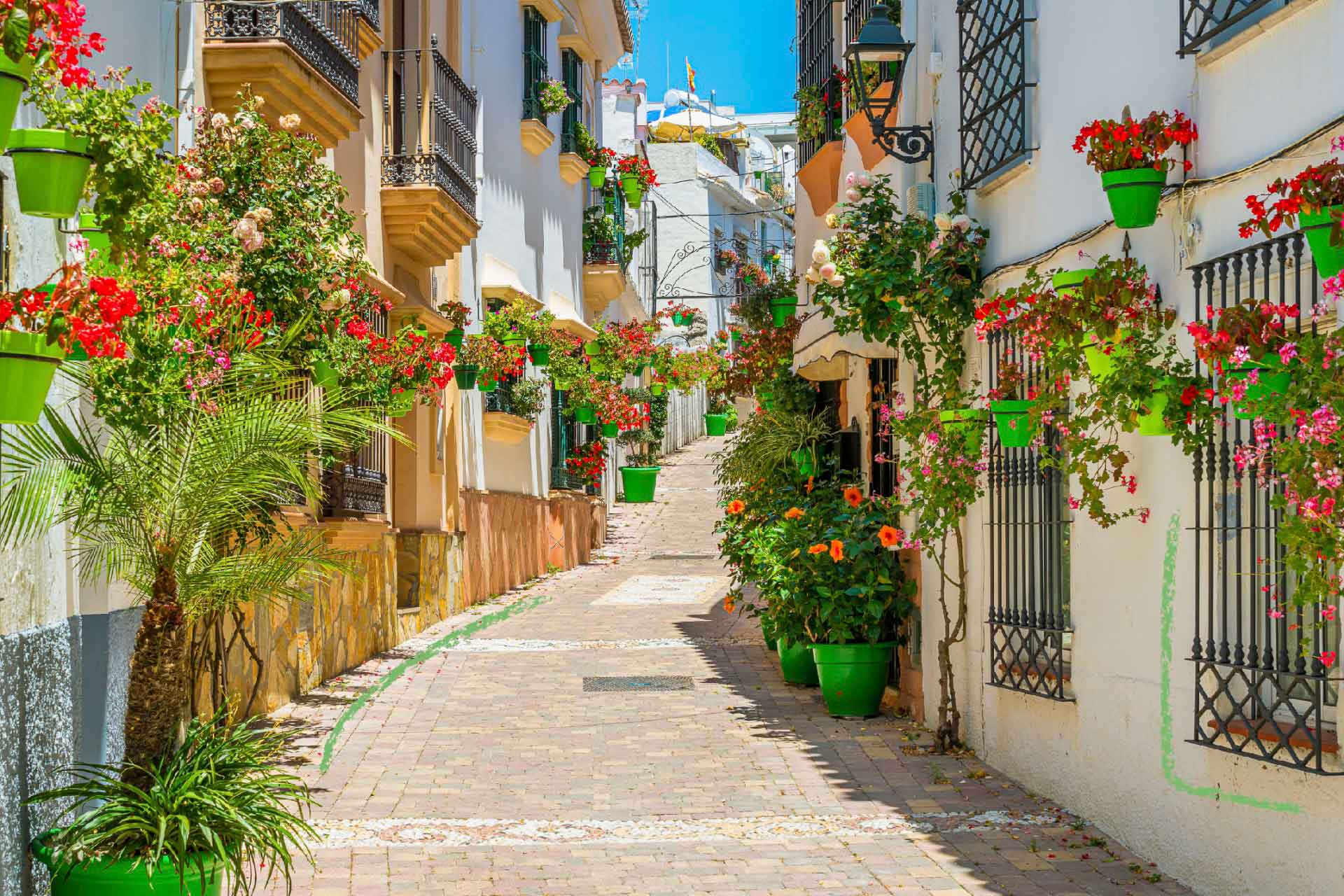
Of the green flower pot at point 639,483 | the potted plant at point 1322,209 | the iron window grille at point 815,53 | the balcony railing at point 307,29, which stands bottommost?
the green flower pot at point 639,483

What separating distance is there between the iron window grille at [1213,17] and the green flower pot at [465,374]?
1150 cm

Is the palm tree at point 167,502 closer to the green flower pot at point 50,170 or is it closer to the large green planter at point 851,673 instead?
the green flower pot at point 50,170

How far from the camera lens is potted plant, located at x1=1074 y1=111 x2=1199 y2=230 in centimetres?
693

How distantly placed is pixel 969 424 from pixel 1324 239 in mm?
4525

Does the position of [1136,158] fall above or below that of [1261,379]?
above

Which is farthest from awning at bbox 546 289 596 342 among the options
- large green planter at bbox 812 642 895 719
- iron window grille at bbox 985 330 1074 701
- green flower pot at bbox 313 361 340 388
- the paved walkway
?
iron window grille at bbox 985 330 1074 701

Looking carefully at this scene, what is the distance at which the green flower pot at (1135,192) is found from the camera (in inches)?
274

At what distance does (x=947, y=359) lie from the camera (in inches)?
418

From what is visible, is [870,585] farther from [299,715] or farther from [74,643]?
[74,643]

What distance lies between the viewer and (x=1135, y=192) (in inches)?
275

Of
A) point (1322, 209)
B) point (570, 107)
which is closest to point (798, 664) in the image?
point (1322, 209)

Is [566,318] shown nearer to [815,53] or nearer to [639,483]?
[815,53]

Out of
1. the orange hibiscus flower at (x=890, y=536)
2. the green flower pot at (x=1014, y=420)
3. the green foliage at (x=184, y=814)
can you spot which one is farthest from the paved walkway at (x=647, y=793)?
the green flower pot at (x=1014, y=420)

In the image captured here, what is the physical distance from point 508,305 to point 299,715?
8.80m
